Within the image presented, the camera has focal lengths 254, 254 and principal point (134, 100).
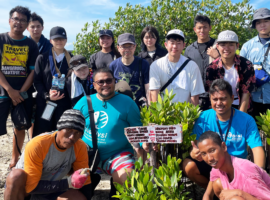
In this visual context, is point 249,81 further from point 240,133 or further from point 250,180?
point 250,180

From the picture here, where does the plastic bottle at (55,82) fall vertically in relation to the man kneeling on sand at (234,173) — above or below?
above

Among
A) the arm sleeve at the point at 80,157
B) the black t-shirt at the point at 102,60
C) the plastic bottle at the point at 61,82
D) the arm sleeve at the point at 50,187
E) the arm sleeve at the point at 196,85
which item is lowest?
the arm sleeve at the point at 50,187

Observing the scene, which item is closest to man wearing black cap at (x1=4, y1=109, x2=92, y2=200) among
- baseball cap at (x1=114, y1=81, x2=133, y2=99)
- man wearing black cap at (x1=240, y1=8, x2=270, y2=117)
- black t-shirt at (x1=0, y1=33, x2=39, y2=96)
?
baseball cap at (x1=114, y1=81, x2=133, y2=99)

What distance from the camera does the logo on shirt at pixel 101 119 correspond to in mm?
3230

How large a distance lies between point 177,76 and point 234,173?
172cm

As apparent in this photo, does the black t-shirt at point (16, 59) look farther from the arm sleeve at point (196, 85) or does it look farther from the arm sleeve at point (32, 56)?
the arm sleeve at point (196, 85)

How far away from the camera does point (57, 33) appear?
412 cm

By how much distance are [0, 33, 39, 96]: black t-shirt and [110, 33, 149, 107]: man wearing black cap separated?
1490mm

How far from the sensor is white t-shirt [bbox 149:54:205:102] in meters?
3.67

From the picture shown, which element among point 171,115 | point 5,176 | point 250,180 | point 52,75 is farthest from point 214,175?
point 5,176

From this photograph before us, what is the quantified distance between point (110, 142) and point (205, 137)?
1.28 metres

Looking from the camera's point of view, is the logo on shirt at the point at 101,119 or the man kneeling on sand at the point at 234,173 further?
the logo on shirt at the point at 101,119

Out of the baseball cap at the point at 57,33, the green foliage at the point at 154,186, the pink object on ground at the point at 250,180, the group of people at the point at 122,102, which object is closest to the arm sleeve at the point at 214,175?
the group of people at the point at 122,102

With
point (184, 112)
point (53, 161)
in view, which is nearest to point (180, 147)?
point (184, 112)
